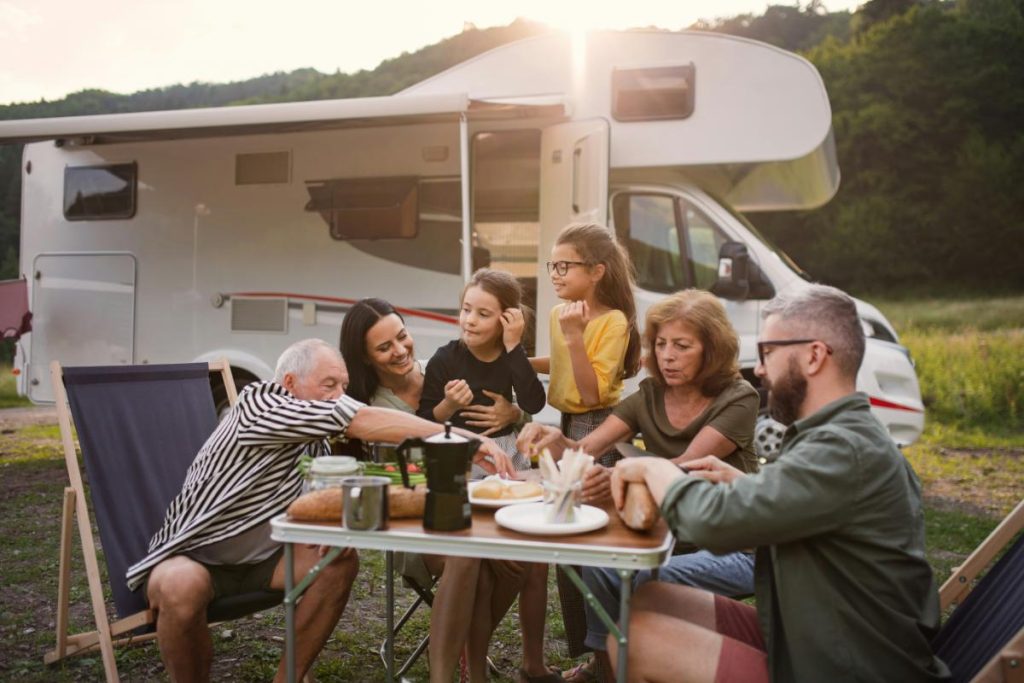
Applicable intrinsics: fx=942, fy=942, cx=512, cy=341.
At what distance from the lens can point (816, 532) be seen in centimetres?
168

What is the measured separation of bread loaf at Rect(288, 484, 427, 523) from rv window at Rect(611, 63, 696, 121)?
4.21 metres

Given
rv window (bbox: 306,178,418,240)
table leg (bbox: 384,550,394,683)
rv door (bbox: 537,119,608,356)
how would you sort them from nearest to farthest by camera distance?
table leg (bbox: 384,550,394,683) < rv door (bbox: 537,119,608,356) < rv window (bbox: 306,178,418,240)

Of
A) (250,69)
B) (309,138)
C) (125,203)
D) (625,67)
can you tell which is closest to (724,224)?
(625,67)

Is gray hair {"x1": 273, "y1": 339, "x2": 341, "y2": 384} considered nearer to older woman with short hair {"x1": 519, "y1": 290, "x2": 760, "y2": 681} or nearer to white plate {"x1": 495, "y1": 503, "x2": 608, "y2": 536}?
older woman with short hair {"x1": 519, "y1": 290, "x2": 760, "y2": 681}

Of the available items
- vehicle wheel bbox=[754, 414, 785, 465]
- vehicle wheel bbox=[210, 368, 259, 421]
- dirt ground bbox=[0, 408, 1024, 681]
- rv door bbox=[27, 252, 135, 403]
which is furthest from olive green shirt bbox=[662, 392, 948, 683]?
rv door bbox=[27, 252, 135, 403]

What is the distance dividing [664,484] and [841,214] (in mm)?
16915

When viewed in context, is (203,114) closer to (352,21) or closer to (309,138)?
(309,138)

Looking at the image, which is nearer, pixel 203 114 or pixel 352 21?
pixel 203 114

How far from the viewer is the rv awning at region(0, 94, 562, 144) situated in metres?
5.36

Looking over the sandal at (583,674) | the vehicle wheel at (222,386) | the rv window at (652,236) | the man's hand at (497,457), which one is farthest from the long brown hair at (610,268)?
the vehicle wheel at (222,386)

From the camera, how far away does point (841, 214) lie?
57.4 ft

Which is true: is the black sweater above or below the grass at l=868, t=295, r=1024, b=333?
below

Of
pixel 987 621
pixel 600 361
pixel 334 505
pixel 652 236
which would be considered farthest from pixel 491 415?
pixel 652 236

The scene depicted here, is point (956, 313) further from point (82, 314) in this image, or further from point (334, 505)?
point (334, 505)
